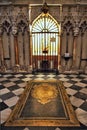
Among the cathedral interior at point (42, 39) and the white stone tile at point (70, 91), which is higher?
the cathedral interior at point (42, 39)

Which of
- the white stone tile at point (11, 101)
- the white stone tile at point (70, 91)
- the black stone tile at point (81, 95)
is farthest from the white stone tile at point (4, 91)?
the black stone tile at point (81, 95)

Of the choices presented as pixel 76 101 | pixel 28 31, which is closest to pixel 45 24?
pixel 28 31

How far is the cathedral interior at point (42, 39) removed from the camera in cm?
659

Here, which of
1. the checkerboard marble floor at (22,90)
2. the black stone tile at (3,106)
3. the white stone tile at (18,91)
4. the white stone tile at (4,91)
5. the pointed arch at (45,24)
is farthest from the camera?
the pointed arch at (45,24)

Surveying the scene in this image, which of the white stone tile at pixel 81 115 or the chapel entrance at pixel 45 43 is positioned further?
the chapel entrance at pixel 45 43

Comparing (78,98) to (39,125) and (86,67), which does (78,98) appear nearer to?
(39,125)

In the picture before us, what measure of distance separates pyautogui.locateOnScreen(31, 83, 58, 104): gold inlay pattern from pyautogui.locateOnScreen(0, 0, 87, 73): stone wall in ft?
7.33

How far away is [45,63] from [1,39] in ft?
8.26

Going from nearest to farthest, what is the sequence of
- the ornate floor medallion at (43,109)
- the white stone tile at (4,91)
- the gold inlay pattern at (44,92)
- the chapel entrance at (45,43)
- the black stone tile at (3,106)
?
the ornate floor medallion at (43,109), the black stone tile at (3,106), the gold inlay pattern at (44,92), the white stone tile at (4,91), the chapel entrance at (45,43)

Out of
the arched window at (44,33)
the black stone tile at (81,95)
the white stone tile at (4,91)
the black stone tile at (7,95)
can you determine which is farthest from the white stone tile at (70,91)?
the arched window at (44,33)

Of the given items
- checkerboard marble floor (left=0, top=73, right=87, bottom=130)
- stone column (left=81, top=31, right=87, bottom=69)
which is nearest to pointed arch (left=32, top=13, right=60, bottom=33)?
stone column (left=81, top=31, right=87, bottom=69)

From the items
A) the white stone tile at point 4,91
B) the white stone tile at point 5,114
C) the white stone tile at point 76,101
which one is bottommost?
the white stone tile at point 5,114

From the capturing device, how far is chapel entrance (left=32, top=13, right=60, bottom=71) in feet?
22.8

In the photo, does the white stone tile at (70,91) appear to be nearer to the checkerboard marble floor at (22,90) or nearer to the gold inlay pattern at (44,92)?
the checkerboard marble floor at (22,90)
